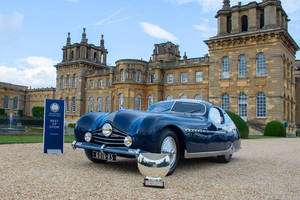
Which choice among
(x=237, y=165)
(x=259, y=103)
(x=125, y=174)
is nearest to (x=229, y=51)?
(x=259, y=103)

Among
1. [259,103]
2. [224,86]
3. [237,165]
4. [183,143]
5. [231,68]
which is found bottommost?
[237,165]

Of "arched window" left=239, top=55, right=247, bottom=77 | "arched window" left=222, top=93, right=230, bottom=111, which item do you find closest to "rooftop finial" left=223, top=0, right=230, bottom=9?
"arched window" left=239, top=55, right=247, bottom=77

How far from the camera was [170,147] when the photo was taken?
561 cm

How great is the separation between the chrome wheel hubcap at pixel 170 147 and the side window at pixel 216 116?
165 centimetres

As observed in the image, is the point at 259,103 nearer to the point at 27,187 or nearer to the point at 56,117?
the point at 56,117

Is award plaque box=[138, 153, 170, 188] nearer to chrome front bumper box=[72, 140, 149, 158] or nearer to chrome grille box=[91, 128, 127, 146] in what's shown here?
chrome front bumper box=[72, 140, 149, 158]

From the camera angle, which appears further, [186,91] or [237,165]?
[186,91]

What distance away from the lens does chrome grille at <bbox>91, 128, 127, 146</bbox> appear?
17.8 feet

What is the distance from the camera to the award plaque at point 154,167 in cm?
434

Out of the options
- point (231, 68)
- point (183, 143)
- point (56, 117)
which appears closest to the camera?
point (183, 143)

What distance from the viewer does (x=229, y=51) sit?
3000 centimetres

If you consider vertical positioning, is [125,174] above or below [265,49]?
below

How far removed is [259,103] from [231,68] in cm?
460

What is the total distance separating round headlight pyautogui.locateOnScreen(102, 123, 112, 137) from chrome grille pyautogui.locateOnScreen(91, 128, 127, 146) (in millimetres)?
66
